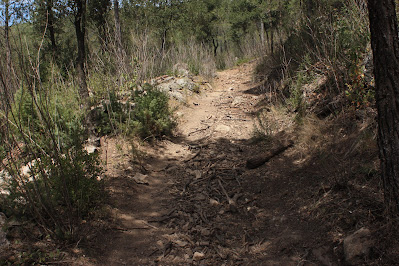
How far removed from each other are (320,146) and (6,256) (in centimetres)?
368

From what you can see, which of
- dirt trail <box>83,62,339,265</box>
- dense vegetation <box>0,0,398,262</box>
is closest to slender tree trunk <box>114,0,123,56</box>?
dense vegetation <box>0,0,398,262</box>

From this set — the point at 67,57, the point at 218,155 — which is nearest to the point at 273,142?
the point at 218,155

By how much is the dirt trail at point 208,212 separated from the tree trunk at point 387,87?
73cm

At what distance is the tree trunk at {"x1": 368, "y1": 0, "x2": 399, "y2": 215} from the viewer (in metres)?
2.11

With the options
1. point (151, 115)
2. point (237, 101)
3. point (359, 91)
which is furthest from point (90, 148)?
point (237, 101)

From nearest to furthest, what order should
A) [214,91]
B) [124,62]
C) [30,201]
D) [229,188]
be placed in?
[30,201] < [229,188] < [124,62] < [214,91]

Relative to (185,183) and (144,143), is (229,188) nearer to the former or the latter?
(185,183)

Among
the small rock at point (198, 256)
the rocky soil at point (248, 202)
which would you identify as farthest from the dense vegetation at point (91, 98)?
the small rock at point (198, 256)

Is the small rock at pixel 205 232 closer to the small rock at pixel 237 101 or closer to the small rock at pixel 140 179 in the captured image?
the small rock at pixel 140 179

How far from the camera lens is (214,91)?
419 inches

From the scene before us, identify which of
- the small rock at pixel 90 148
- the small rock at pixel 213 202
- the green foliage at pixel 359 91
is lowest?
the small rock at pixel 213 202

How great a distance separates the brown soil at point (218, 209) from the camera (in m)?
2.81

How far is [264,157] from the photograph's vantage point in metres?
4.56

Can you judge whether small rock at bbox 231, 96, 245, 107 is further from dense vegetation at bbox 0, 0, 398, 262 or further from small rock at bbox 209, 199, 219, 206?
small rock at bbox 209, 199, 219, 206
